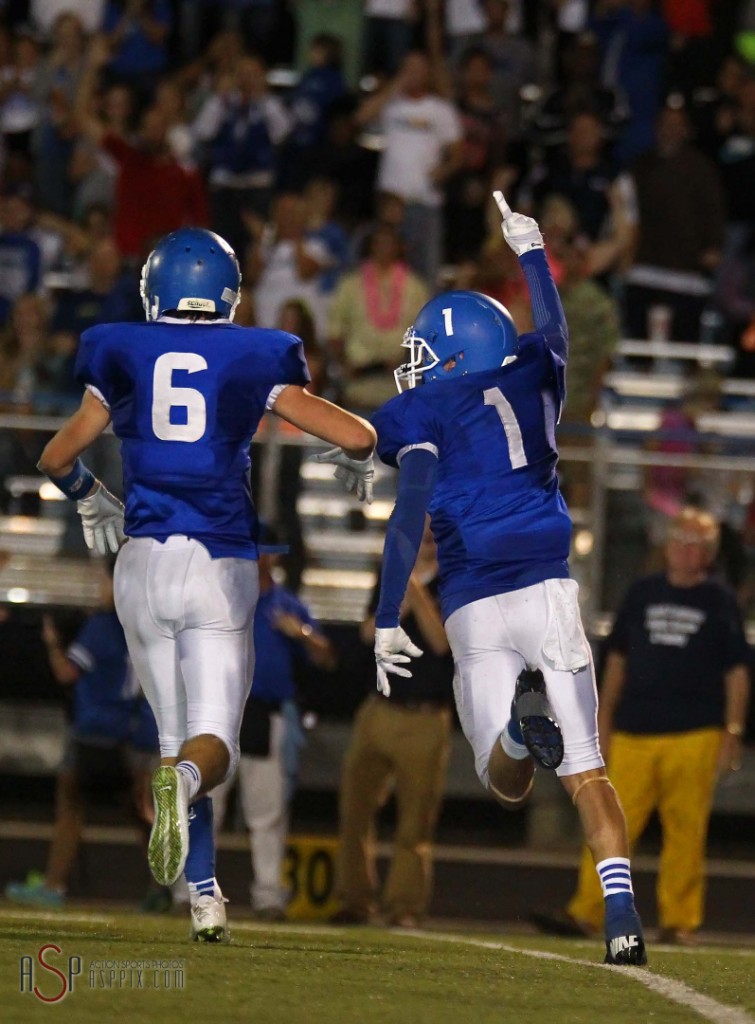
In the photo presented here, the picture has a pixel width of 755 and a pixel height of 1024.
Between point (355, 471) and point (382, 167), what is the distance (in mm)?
7895

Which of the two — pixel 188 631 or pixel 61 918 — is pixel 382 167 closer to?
pixel 61 918

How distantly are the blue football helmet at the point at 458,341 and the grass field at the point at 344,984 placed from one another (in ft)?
5.63

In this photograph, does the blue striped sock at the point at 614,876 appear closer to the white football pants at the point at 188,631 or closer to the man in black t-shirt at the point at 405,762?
the white football pants at the point at 188,631

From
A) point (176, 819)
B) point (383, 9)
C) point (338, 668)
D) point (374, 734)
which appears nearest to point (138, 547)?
point (176, 819)

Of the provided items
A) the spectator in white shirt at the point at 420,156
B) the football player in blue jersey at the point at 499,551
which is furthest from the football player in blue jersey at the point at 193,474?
the spectator in white shirt at the point at 420,156

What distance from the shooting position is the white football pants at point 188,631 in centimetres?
589

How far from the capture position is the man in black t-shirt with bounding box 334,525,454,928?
9281 mm

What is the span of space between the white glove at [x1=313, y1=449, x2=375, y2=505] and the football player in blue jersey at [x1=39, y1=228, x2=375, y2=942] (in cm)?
15

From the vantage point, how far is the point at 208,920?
5.92 metres

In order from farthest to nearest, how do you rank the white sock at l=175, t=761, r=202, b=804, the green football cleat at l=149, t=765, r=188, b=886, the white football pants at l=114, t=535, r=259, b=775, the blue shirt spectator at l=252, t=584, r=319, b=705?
the blue shirt spectator at l=252, t=584, r=319, b=705, the white football pants at l=114, t=535, r=259, b=775, the white sock at l=175, t=761, r=202, b=804, the green football cleat at l=149, t=765, r=188, b=886

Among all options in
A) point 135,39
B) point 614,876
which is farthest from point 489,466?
point 135,39

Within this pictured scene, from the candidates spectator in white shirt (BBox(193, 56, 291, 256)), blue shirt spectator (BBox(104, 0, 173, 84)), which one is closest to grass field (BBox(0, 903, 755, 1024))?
spectator in white shirt (BBox(193, 56, 291, 256))

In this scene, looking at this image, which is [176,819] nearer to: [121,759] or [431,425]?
[431,425]

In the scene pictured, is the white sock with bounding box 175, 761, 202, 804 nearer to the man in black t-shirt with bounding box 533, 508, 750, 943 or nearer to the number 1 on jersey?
the number 1 on jersey
